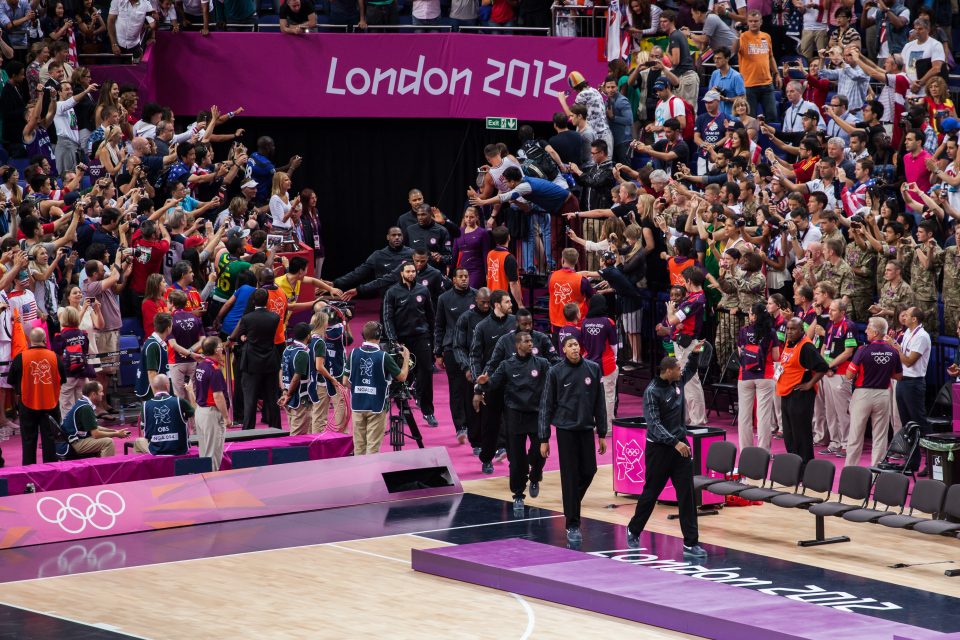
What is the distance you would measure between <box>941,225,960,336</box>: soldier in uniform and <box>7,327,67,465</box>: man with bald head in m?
9.75

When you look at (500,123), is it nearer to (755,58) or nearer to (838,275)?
(755,58)

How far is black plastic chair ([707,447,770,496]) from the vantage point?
14.8 meters

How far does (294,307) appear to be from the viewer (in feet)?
63.5

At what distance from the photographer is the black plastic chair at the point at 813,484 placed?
46.4 ft

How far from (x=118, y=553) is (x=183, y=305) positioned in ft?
14.8

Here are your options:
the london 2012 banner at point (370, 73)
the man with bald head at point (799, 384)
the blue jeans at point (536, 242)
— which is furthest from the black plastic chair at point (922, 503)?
the london 2012 banner at point (370, 73)

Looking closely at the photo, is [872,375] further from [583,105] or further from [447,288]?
[583,105]

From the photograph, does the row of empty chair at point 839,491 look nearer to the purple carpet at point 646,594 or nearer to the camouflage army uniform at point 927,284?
the purple carpet at point 646,594

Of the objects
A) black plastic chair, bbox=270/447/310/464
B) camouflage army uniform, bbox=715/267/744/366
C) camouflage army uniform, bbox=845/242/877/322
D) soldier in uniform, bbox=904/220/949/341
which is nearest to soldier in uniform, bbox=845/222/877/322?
camouflage army uniform, bbox=845/242/877/322

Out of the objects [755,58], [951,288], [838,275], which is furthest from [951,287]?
[755,58]

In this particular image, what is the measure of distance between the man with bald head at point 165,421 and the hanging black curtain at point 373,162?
12232 mm

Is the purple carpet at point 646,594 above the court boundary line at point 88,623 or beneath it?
above

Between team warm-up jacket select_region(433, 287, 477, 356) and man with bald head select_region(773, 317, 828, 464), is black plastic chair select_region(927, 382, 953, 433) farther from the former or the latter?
team warm-up jacket select_region(433, 287, 477, 356)

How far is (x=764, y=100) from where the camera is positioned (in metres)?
23.8
